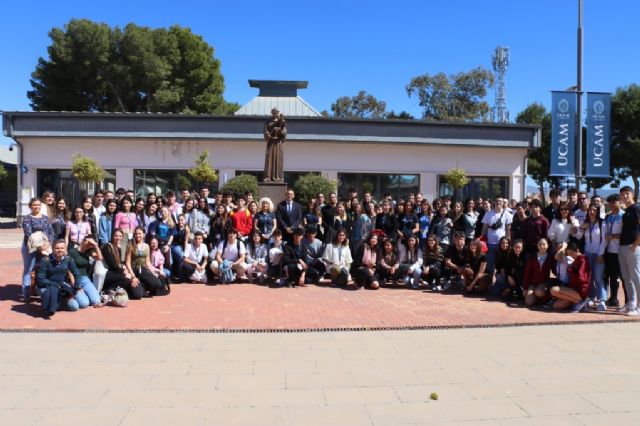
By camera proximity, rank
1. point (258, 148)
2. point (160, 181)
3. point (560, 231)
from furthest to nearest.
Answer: point (160, 181), point (258, 148), point (560, 231)

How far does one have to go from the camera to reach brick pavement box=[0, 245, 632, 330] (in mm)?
7230

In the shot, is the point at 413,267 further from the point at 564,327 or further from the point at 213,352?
the point at 213,352

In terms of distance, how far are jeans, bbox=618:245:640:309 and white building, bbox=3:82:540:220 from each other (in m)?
16.8

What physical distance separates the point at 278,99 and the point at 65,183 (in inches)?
543

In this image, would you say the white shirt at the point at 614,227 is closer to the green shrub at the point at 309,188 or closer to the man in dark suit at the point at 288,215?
the man in dark suit at the point at 288,215

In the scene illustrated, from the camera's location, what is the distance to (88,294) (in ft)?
26.8

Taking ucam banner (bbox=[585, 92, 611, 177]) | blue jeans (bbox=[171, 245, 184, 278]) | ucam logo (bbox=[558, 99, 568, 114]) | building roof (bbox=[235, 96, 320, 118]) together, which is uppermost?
building roof (bbox=[235, 96, 320, 118])

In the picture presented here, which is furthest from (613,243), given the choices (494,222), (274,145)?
(274,145)

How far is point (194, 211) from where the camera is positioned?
1107 centimetres

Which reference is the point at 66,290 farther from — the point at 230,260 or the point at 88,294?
the point at 230,260

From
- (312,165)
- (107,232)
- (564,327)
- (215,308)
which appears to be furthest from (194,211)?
(312,165)

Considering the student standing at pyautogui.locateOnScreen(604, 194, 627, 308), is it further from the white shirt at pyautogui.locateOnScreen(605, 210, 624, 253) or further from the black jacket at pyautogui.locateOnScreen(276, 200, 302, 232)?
the black jacket at pyautogui.locateOnScreen(276, 200, 302, 232)

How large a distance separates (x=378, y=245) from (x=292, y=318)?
11.3ft

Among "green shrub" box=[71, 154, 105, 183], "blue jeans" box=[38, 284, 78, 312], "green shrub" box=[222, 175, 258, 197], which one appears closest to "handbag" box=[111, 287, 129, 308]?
"blue jeans" box=[38, 284, 78, 312]
